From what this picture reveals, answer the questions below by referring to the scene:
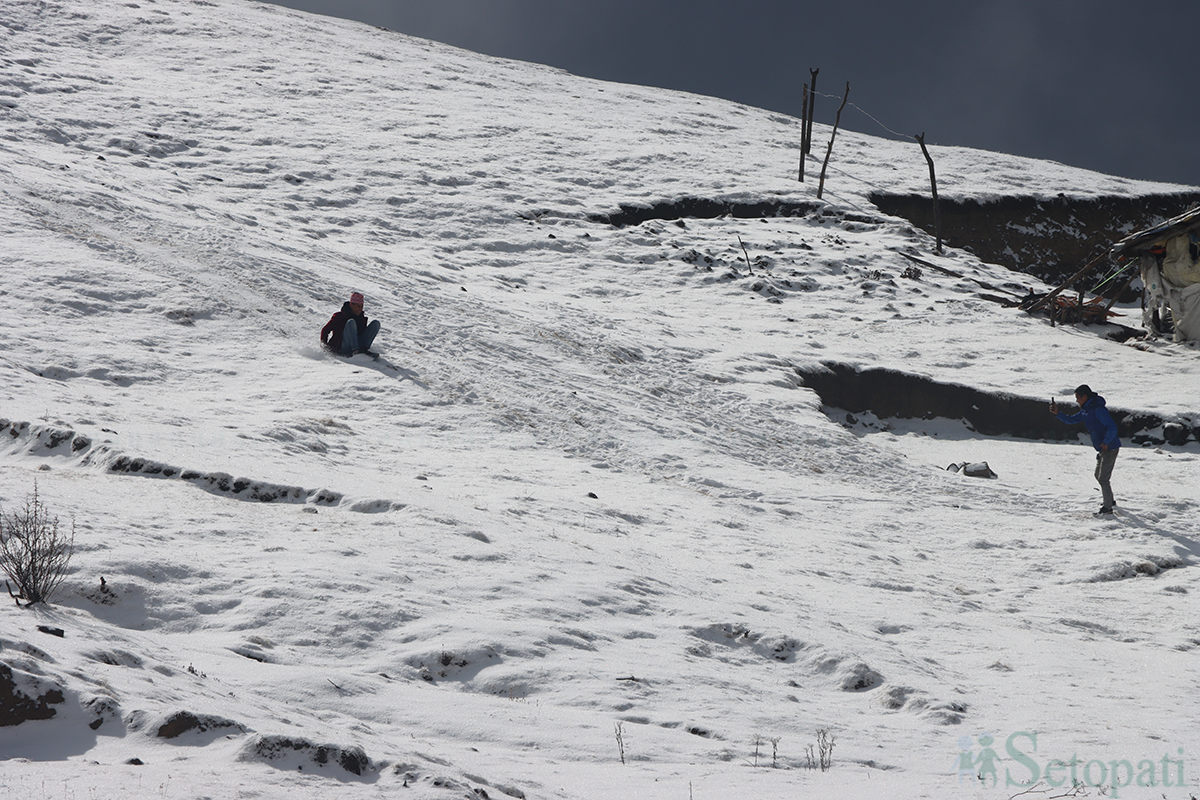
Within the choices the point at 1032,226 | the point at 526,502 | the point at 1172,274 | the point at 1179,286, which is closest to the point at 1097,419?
the point at 526,502

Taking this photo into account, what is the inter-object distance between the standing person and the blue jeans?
9.58 meters

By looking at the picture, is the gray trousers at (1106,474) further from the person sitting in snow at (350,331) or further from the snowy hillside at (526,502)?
the person sitting in snow at (350,331)

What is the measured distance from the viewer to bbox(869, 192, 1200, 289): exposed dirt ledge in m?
25.8

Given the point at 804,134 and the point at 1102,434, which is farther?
the point at 804,134

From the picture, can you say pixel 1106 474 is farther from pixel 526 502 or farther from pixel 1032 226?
pixel 1032 226

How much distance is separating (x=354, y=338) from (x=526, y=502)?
16.4ft

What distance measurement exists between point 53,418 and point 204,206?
11.2m

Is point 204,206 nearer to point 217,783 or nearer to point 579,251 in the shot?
point 579,251

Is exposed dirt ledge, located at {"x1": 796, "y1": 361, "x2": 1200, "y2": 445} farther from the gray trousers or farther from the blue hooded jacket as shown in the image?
the gray trousers

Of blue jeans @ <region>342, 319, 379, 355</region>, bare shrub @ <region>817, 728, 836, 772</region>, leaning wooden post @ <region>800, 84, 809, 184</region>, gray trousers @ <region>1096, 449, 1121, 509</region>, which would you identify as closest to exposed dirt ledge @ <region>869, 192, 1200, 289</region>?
leaning wooden post @ <region>800, 84, 809, 184</region>

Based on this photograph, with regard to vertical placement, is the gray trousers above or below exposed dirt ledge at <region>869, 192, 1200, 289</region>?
below

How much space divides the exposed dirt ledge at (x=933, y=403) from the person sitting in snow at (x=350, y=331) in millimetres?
8192

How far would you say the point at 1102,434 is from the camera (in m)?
10.6

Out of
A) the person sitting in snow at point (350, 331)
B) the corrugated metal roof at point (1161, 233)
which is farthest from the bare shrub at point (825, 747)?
the corrugated metal roof at point (1161, 233)
